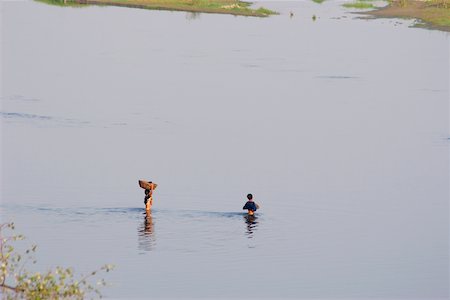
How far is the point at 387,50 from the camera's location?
94.4m

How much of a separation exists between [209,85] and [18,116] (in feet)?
47.7

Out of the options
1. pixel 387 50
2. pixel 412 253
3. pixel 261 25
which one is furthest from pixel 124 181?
pixel 261 25

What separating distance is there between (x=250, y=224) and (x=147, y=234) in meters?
3.38

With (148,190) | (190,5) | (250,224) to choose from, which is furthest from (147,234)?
(190,5)

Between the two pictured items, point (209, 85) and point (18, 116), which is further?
point (209, 85)

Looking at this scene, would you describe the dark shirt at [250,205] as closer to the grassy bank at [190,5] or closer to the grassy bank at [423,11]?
the grassy bank at [423,11]

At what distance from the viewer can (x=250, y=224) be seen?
126 feet

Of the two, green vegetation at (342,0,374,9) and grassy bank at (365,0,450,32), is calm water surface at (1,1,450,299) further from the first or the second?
green vegetation at (342,0,374,9)

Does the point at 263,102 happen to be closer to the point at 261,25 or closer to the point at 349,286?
the point at 349,286

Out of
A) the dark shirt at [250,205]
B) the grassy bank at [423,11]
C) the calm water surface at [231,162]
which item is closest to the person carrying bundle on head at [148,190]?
the calm water surface at [231,162]

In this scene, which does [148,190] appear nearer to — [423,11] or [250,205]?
[250,205]

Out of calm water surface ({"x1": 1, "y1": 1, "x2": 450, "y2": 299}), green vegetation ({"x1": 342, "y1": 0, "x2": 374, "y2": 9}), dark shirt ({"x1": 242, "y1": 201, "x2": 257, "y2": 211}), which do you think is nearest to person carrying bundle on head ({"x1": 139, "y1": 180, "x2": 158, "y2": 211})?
calm water surface ({"x1": 1, "y1": 1, "x2": 450, "y2": 299})

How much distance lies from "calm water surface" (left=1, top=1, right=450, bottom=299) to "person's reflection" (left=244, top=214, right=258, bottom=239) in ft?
0.68

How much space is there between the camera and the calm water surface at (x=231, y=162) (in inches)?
1328
